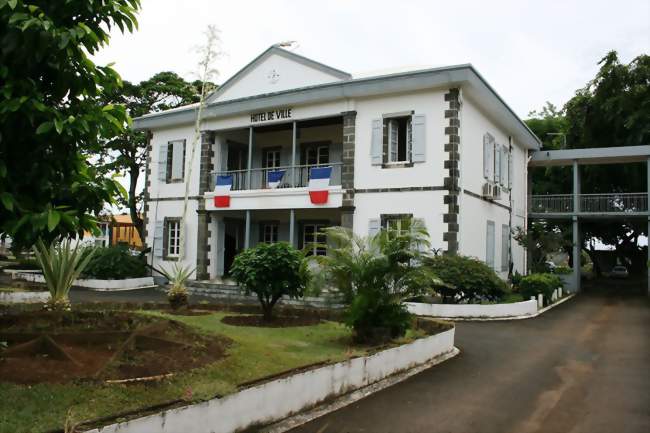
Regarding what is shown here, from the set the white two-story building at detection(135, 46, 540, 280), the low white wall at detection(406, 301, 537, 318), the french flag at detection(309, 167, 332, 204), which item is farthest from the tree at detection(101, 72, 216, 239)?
the low white wall at detection(406, 301, 537, 318)

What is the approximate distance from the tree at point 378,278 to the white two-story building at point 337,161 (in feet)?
18.8

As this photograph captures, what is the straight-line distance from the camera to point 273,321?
1069cm

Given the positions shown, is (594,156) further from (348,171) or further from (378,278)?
(378,278)

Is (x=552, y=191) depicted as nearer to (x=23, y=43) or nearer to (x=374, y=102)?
(x=374, y=102)

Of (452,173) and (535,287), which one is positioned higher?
(452,173)

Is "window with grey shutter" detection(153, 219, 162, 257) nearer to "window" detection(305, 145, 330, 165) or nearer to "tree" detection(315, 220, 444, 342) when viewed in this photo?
"window" detection(305, 145, 330, 165)

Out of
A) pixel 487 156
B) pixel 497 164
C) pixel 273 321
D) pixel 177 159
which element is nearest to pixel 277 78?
pixel 177 159

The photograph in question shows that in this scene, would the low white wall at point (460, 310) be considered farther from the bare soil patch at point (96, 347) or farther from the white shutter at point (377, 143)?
the bare soil patch at point (96, 347)

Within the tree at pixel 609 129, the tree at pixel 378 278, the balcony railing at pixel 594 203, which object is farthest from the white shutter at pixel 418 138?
the tree at pixel 609 129

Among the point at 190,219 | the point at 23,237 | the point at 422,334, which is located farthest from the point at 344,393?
the point at 190,219

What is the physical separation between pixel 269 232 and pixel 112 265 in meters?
5.95

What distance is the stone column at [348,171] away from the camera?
54.5 feet

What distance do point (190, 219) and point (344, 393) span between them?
48.9ft

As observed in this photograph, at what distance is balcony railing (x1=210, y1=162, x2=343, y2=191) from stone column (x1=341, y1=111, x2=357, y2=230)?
126cm
